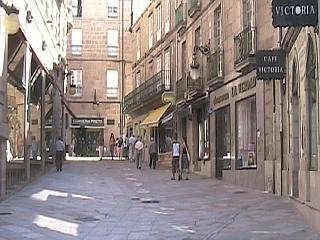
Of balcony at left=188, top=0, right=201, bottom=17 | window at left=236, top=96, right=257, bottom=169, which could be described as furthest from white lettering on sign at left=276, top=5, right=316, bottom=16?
balcony at left=188, top=0, right=201, bottom=17

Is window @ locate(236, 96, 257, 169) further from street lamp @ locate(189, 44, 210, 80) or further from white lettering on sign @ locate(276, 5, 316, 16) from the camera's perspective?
white lettering on sign @ locate(276, 5, 316, 16)

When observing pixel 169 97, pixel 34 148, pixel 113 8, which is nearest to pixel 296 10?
pixel 34 148

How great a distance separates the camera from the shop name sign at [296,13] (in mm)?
10031

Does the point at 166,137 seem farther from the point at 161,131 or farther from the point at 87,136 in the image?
the point at 87,136

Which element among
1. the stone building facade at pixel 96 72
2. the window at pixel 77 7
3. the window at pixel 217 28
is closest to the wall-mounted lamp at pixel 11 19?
the window at pixel 217 28

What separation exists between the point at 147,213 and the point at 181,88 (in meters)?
17.4

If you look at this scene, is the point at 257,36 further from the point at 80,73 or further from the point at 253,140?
the point at 80,73

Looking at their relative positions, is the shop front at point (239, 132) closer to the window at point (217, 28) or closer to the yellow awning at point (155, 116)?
the window at point (217, 28)

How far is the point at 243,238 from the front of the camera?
10664mm

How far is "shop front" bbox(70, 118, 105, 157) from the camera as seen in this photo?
2184 inches

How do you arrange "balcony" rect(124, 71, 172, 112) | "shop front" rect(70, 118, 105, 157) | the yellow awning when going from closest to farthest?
the yellow awning, "balcony" rect(124, 71, 172, 112), "shop front" rect(70, 118, 105, 157)

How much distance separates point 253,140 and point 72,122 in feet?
117

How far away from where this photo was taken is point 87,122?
55750mm

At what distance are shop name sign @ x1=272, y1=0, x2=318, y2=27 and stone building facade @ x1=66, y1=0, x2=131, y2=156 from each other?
4569 cm
